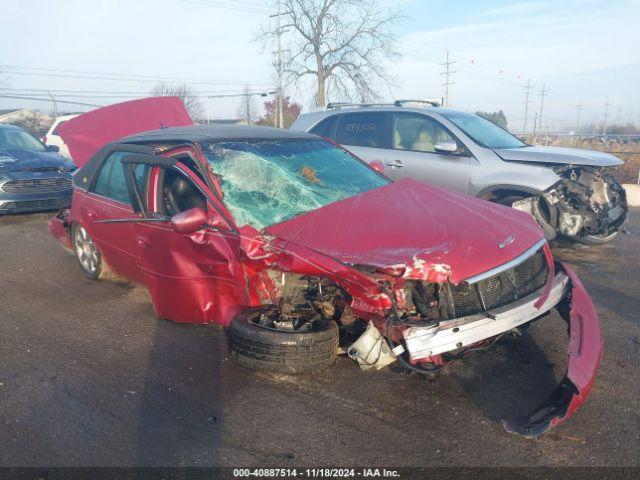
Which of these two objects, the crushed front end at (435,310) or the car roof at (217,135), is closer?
the crushed front end at (435,310)

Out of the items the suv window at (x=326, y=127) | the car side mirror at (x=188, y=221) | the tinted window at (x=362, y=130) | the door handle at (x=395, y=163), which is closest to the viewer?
the car side mirror at (x=188, y=221)

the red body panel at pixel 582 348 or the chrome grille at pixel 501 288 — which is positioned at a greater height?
the chrome grille at pixel 501 288

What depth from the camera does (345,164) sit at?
193 inches

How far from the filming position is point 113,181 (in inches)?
203

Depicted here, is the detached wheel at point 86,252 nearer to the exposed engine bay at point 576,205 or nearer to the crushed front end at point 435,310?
the crushed front end at point 435,310

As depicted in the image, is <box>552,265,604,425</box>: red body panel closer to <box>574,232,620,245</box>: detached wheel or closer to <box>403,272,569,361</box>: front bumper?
<box>403,272,569,361</box>: front bumper

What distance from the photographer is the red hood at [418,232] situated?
308 cm

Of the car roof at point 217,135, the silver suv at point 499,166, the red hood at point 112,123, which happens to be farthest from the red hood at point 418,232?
the red hood at point 112,123

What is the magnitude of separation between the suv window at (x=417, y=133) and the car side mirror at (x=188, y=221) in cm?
436

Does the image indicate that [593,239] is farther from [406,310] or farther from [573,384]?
[406,310]

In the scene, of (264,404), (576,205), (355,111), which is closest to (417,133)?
(355,111)

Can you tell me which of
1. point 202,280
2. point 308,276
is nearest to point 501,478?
point 308,276

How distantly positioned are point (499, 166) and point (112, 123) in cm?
488

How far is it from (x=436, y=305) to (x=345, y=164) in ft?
6.61
